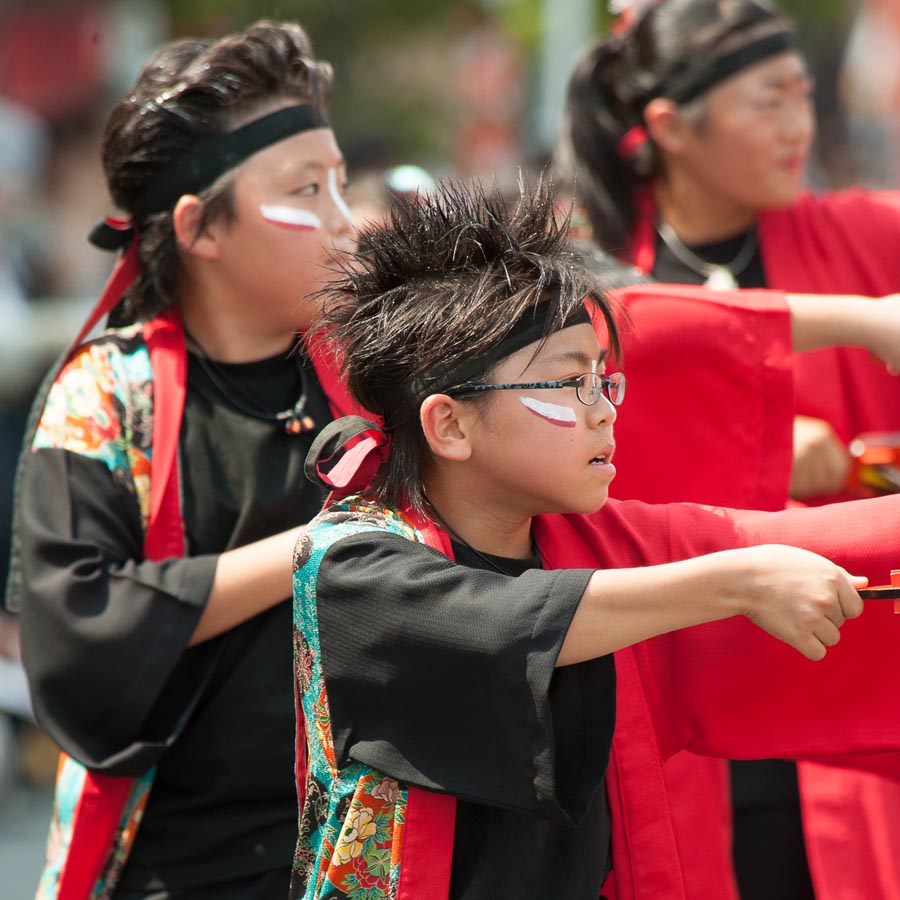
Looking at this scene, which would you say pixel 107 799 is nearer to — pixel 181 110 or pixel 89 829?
pixel 89 829

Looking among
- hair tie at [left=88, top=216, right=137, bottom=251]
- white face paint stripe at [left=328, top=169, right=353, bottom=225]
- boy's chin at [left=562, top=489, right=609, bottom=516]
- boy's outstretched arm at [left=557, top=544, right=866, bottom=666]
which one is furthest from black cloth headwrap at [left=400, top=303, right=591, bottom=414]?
hair tie at [left=88, top=216, right=137, bottom=251]

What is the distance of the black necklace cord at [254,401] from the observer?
97.0 inches

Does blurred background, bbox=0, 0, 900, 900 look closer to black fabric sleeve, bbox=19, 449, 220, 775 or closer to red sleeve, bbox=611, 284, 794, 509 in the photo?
black fabric sleeve, bbox=19, 449, 220, 775

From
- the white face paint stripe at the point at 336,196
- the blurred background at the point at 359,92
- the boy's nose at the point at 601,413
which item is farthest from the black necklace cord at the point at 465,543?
the blurred background at the point at 359,92

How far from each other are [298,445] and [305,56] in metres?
0.71

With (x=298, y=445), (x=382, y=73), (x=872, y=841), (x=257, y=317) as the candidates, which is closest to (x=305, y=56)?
(x=257, y=317)

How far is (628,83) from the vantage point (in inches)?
133

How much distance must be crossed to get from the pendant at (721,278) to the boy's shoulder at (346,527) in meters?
1.32

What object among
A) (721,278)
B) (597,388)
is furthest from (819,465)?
(597,388)

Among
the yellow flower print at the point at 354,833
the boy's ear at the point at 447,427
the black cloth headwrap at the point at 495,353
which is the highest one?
the black cloth headwrap at the point at 495,353

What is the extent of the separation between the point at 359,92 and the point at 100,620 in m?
9.85

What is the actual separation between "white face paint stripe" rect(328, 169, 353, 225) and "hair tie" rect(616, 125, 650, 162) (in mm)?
993

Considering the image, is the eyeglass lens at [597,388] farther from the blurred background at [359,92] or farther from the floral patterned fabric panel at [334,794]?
the blurred background at [359,92]

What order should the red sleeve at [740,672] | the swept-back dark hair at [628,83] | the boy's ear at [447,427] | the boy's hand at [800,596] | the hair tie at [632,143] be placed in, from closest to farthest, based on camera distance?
the boy's hand at [800,596] → the boy's ear at [447,427] → the red sleeve at [740,672] → the swept-back dark hair at [628,83] → the hair tie at [632,143]
